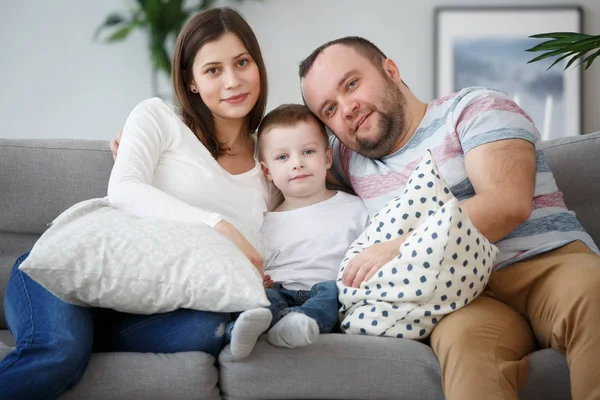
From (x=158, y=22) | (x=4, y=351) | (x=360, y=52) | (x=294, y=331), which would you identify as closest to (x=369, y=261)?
(x=294, y=331)

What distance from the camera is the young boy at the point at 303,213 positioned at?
177cm

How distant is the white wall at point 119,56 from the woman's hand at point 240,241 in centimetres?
297

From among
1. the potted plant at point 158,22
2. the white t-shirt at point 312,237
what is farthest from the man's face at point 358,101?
the potted plant at point 158,22

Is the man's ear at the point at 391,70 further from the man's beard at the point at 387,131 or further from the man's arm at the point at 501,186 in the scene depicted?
the man's arm at the point at 501,186

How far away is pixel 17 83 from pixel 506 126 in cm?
383

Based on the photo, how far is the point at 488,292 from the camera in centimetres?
160

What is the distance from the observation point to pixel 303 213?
1.89 m

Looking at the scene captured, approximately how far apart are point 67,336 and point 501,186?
103cm

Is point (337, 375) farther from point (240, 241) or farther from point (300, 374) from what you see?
point (240, 241)

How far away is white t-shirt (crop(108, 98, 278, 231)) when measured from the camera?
1.75 m

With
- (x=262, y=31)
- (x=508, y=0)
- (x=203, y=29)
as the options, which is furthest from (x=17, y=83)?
(x=508, y=0)

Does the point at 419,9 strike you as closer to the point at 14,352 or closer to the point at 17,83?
the point at 17,83

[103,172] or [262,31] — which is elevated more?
[262,31]

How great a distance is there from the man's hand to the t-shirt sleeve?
0.34 meters
